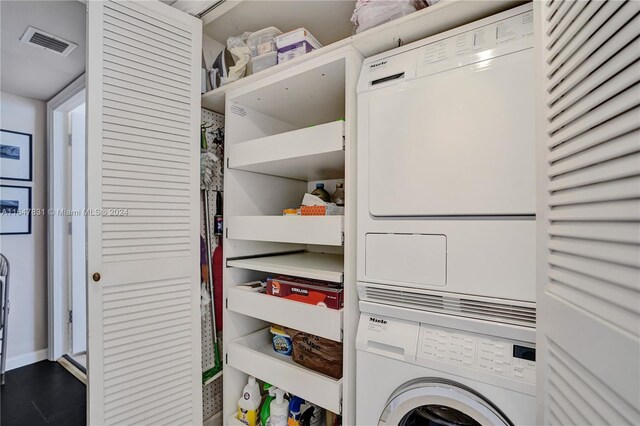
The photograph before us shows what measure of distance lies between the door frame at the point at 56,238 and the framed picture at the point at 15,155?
0.13m

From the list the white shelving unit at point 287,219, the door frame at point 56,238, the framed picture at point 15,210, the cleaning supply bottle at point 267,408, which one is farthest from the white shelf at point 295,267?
the framed picture at point 15,210

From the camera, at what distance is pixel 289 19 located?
161 cm

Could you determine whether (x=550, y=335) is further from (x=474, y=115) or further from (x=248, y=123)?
(x=248, y=123)

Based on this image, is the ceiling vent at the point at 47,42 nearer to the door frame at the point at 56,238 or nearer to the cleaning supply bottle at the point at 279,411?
the door frame at the point at 56,238

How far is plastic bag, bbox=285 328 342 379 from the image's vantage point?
136 cm

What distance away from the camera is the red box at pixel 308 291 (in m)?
1.22

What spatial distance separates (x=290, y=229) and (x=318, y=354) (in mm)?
627

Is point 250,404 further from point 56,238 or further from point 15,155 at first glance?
point 15,155

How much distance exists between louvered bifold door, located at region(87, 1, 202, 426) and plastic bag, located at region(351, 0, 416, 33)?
89 cm

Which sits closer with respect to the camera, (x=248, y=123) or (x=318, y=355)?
(x=318, y=355)

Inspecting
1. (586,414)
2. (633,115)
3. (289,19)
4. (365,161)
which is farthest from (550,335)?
(289,19)

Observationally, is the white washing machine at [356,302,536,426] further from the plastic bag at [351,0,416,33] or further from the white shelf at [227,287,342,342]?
the plastic bag at [351,0,416,33]

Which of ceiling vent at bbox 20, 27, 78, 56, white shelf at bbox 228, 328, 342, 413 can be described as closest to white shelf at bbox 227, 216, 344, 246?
white shelf at bbox 228, 328, 342, 413

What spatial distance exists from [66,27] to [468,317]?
8.27 ft
